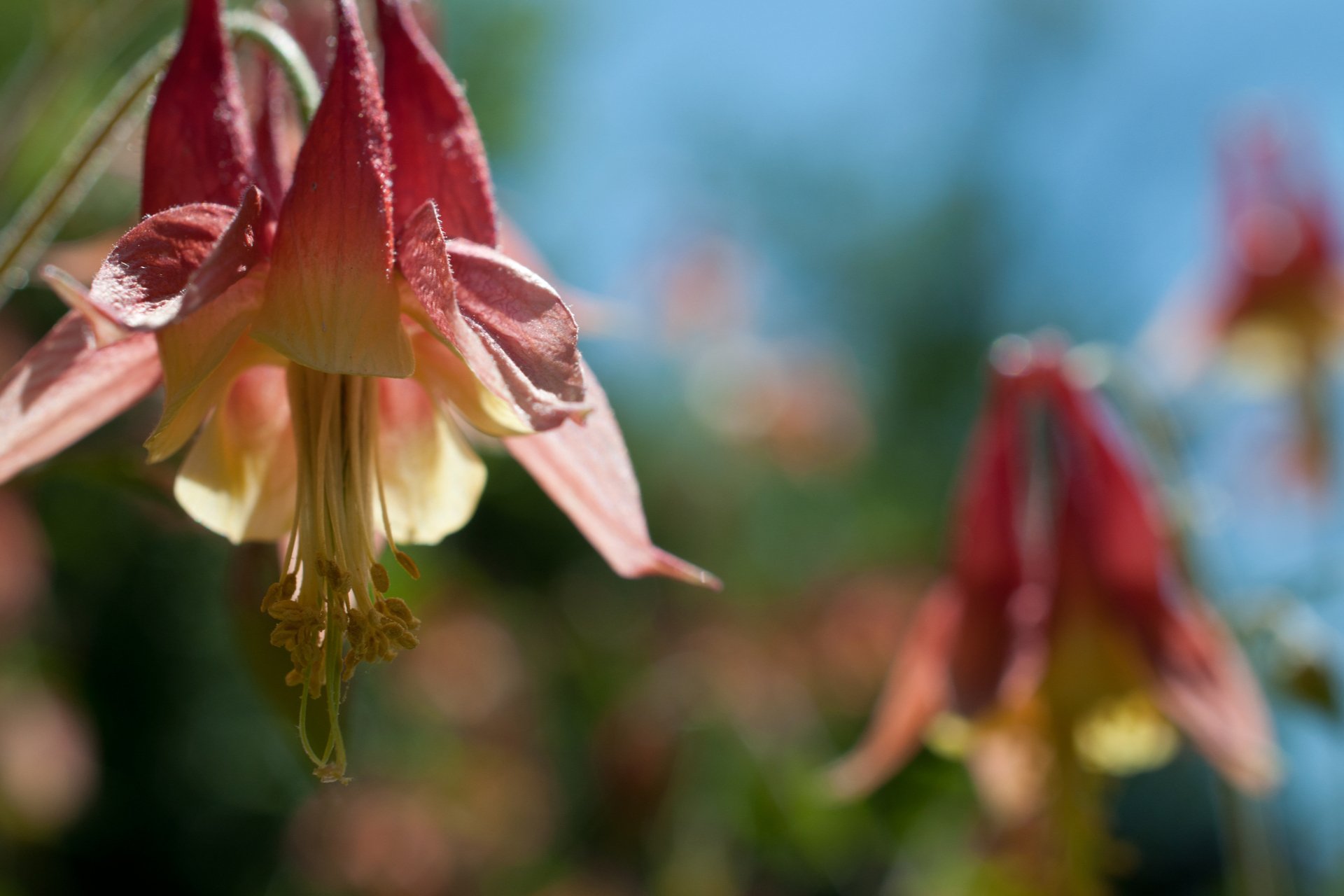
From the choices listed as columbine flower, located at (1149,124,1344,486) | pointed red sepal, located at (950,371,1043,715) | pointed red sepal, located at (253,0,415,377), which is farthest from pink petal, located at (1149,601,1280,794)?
columbine flower, located at (1149,124,1344,486)

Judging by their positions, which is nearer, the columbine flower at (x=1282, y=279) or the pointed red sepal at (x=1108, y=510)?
the pointed red sepal at (x=1108, y=510)

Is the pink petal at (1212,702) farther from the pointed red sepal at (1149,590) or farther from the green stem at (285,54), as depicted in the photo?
the green stem at (285,54)

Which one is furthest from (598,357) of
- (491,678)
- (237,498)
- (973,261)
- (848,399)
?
(973,261)

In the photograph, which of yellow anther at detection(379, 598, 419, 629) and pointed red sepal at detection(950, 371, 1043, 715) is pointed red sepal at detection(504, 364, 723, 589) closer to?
yellow anther at detection(379, 598, 419, 629)

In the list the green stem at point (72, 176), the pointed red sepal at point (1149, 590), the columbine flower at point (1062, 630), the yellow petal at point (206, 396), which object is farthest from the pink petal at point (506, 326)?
the pointed red sepal at point (1149, 590)

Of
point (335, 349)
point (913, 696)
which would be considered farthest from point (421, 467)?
point (913, 696)
